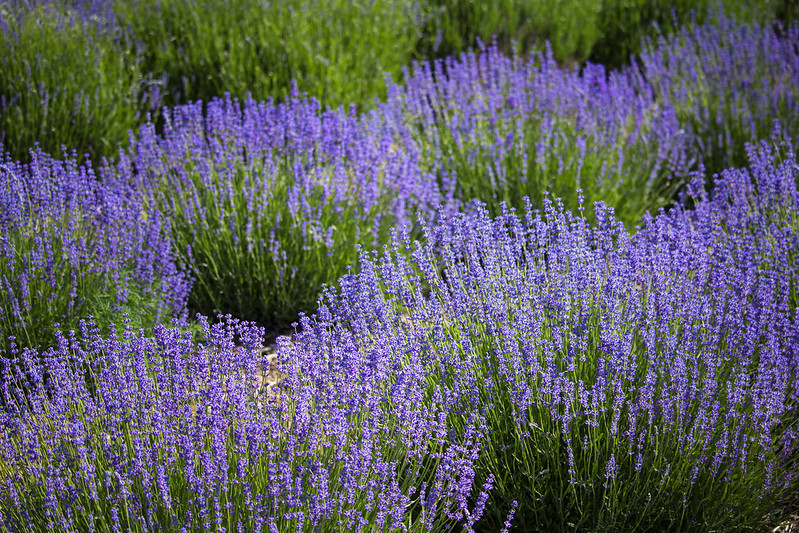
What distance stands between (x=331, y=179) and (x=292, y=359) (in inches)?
70.8

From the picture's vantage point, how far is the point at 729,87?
16.9 ft

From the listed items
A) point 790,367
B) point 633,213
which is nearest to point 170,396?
point 790,367

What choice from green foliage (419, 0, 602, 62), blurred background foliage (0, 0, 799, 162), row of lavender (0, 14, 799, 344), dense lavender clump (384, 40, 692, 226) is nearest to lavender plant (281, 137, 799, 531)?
row of lavender (0, 14, 799, 344)

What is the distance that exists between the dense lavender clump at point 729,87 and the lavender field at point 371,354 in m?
0.63

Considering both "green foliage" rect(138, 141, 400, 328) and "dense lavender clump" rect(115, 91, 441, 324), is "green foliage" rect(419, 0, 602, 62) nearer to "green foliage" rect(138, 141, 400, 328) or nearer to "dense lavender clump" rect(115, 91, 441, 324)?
"dense lavender clump" rect(115, 91, 441, 324)

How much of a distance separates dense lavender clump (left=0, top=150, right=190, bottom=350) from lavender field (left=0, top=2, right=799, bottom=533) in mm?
15

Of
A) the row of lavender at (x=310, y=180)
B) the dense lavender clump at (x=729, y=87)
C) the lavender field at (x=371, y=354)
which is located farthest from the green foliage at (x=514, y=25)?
the lavender field at (x=371, y=354)

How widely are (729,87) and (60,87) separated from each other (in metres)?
4.28

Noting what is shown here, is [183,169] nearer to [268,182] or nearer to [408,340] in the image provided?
[268,182]

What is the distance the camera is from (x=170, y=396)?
2.23 meters

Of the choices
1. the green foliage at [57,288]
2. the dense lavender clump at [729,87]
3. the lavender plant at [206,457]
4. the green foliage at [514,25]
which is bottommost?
the lavender plant at [206,457]

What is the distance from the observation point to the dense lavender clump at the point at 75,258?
3092 mm

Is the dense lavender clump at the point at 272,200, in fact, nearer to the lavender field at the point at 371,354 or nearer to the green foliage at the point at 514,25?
the lavender field at the point at 371,354

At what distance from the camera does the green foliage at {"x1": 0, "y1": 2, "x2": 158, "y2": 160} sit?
4.53 metres
